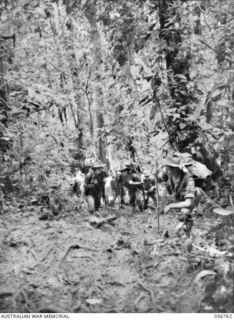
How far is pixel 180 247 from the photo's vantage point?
7.62ft

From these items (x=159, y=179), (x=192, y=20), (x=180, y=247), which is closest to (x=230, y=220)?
(x=180, y=247)

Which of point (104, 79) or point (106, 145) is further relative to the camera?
point (106, 145)

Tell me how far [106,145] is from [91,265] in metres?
1.05

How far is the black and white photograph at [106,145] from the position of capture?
90.0 inches

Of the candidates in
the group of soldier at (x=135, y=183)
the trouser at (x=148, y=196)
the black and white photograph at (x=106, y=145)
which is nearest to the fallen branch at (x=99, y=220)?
the black and white photograph at (x=106, y=145)

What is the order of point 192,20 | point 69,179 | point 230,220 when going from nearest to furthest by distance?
point 230,220, point 192,20, point 69,179

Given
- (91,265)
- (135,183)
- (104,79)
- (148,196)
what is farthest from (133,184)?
(104,79)

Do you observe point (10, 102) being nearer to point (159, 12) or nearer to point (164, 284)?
point (159, 12)

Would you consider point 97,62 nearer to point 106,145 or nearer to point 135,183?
point 106,145

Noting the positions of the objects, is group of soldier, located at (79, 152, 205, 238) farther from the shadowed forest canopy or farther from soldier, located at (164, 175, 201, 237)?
soldier, located at (164, 175, 201, 237)

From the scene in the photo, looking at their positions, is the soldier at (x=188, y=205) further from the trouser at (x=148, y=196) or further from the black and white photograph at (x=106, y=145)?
the trouser at (x=148, y=196)

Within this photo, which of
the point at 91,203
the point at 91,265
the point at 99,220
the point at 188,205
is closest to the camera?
the point at 188,205

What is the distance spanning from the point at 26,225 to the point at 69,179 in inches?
21.5

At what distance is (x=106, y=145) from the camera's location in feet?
9.80
